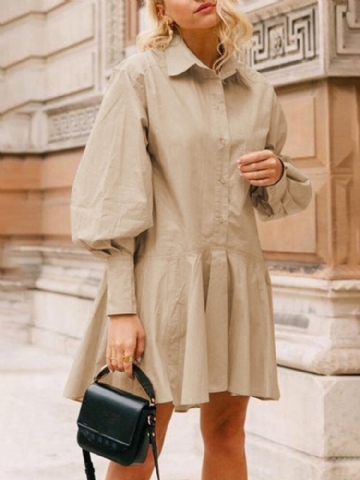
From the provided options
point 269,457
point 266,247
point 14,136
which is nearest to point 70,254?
point 14,136

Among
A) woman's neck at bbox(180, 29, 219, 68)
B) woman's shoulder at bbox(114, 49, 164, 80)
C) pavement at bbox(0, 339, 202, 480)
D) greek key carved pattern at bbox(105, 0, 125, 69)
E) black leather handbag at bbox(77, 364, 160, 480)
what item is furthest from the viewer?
greek key carved pattern at bbox(105, 0, 125, 69)

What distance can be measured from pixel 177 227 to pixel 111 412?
0.48 m

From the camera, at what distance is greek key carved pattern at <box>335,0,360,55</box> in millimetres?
3934

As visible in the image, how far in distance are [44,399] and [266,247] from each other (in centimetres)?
193

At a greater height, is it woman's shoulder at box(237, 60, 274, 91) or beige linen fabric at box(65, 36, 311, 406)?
woman's shoulder at box(237, 60, 274, 91)

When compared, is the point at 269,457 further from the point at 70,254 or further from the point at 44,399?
the point at 70,254

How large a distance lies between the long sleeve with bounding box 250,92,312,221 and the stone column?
1451 millimetres

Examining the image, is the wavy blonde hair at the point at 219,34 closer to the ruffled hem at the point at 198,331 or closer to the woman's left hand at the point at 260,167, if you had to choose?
the woman's left hand at the point at 260,167

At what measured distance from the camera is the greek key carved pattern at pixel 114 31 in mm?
6871

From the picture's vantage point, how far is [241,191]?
2316 millimetres

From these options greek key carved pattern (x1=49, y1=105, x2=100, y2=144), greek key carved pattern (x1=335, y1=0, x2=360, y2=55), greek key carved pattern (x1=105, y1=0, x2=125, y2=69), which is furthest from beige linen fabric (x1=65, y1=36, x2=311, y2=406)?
greek key carved pattern (x1=49, y1=105, x2=100, y2=144)

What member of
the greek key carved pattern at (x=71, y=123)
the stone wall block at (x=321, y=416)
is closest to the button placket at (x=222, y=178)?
the stone wall block at (x=321, y=416)

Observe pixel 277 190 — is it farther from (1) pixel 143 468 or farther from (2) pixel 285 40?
(2) pixel 285 40

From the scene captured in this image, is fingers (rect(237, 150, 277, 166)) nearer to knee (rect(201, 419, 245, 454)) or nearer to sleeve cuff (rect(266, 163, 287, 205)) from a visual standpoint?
sleeve cuff (rect(266, 163, 287, 205))
